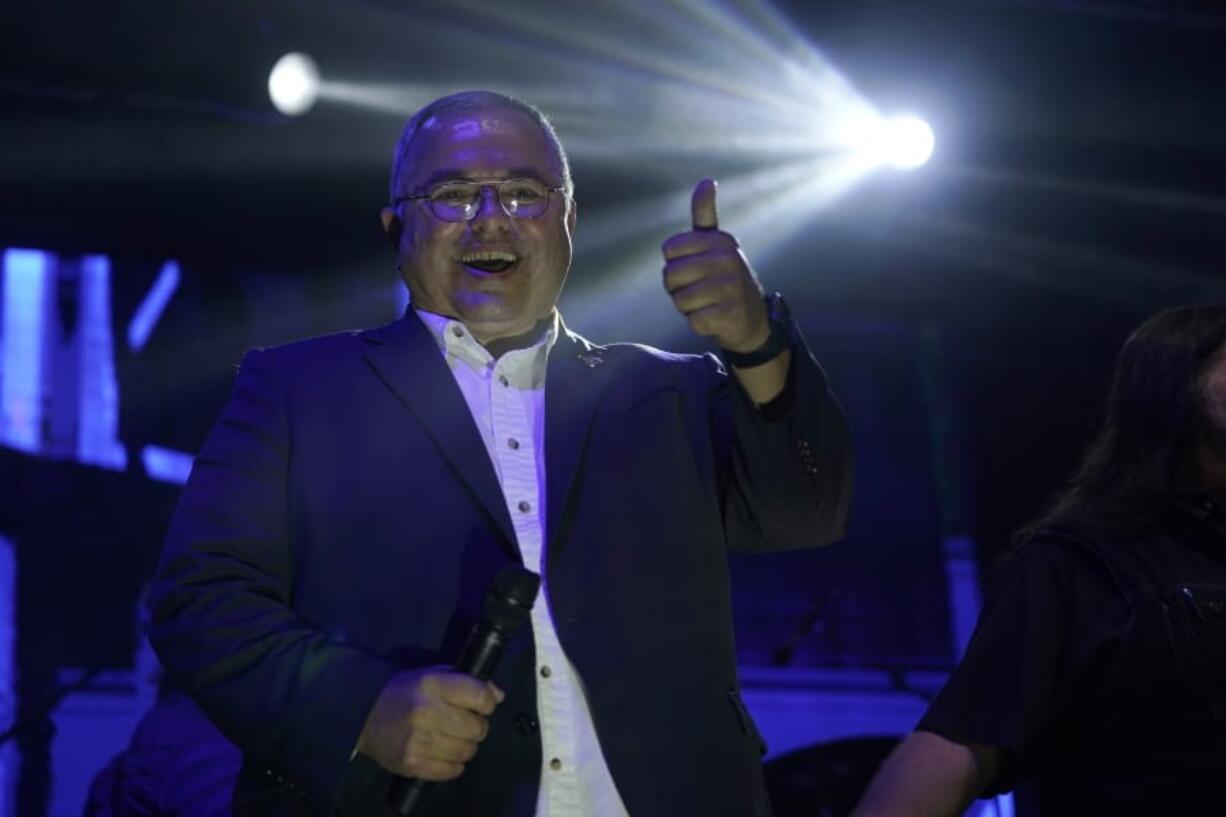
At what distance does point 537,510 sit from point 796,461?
0.32 metres

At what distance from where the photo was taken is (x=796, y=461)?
5.50 feet

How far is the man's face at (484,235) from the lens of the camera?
1.94m

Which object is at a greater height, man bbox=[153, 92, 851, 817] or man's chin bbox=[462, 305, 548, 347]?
man's chin bbox=[462, 305, 548, 347]

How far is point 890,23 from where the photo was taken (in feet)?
16.4

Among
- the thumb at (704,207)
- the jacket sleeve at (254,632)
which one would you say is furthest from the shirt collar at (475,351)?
the thumb at (704,207)

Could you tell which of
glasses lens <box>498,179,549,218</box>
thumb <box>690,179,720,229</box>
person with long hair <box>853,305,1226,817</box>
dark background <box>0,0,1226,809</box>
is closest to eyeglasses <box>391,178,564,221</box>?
glasses lens <box>498,179,549,218</box>

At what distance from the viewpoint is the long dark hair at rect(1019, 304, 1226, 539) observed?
212cm

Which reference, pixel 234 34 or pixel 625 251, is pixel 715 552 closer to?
pixel 234 34

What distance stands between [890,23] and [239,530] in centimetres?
394

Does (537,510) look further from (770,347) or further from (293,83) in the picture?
(293,83)

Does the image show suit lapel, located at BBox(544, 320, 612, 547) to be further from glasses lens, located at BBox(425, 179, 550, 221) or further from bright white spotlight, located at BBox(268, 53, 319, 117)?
bright white spotlight, located at BBox(268, 53, 319, 117)

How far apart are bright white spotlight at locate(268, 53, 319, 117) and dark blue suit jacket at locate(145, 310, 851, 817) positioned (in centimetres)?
289

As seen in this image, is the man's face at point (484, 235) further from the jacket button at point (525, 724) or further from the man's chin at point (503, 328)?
the jacket button at point (525, 724)

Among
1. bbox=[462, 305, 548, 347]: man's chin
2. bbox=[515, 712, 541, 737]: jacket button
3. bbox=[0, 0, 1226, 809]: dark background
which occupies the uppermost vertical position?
bbox=[0, 0, 1226, 809]: dark background
